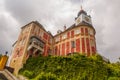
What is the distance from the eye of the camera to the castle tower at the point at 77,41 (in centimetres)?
4105

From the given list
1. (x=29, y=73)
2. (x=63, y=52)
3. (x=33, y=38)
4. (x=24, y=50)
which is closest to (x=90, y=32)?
(x=63, y=52)

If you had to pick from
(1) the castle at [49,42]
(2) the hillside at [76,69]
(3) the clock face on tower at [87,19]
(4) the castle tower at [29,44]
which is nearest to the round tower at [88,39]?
(1) the castle at [49,42]

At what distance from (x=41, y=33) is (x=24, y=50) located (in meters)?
8.24

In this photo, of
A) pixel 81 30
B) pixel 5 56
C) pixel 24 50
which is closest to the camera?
pixel 5 56

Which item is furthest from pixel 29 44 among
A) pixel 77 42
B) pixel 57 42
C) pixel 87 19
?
pixel 87 19

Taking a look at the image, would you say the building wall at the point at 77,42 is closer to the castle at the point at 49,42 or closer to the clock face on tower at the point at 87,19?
the castle at the point at 49,42

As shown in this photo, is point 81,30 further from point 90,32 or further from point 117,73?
point 117,73

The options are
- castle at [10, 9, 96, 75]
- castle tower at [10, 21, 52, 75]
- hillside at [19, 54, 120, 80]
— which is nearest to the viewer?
hillside at [19, 54, 120, 80]

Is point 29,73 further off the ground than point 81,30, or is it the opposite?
point 81,30

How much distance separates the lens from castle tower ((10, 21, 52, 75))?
37531 mm

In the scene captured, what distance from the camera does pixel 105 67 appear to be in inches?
1114

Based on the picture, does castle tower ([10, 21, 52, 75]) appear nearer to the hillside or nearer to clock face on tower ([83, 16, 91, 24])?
the hillside

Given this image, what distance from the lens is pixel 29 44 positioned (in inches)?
1545

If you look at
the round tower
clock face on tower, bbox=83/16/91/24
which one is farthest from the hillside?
clock face on tower, bbox=83/16/91/24
